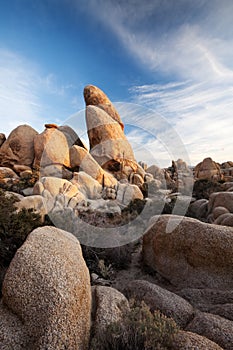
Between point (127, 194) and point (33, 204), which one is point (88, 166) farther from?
point (33, 204)

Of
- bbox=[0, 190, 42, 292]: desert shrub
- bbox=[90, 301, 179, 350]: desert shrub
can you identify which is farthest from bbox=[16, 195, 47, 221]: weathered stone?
bbox=[90, 301, 179, 350]: desert shrub

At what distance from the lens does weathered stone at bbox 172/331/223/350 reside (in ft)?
8.07

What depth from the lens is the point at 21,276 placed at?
2.66 m

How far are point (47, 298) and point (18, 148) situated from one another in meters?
21.9

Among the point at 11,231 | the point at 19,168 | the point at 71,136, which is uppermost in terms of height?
the point at 71,136

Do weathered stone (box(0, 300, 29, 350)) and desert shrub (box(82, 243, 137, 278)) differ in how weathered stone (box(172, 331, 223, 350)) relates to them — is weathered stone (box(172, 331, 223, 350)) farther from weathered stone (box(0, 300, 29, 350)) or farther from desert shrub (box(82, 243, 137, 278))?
desert shrub (box(82, 243, 137, 278))

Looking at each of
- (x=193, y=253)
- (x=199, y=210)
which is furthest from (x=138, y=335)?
(x=199, y=210)

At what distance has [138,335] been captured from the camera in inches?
96.6

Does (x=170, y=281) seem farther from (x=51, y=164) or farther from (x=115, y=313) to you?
(x=51, y=164)

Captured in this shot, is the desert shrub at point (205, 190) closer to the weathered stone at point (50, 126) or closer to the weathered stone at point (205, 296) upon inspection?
the weathered stone at point (205, 296)

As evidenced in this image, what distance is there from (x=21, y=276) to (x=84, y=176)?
14079 millimetres

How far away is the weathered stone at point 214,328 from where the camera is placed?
2836 millimetres

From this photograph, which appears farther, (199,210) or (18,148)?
(18,148)

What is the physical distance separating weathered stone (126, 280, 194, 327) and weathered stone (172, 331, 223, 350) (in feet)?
3.08
